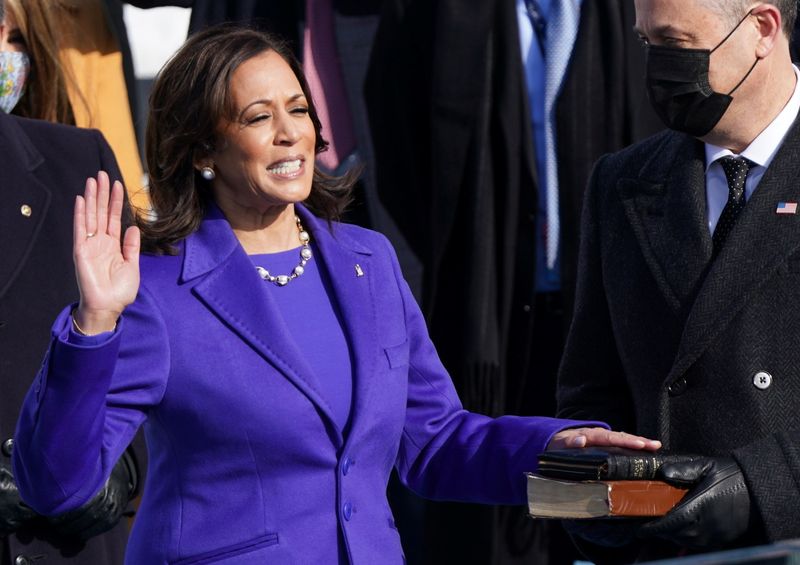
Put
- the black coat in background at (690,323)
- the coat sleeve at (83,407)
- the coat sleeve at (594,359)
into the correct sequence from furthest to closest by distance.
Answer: the coat sleeve at (594,359)
the black coat in background at (690,323)
the coat sleeve at (83,407)

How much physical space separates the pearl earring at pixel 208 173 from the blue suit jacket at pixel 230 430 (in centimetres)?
8

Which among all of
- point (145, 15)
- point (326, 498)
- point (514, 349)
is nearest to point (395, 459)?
point (326, 498)

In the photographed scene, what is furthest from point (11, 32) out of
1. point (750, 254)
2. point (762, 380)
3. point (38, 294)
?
point (762, 380)

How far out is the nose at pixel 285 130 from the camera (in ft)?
10.1

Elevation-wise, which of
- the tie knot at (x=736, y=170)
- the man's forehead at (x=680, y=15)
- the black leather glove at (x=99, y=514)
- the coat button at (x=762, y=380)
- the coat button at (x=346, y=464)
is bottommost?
the black leather glove at (x=99, y=514)

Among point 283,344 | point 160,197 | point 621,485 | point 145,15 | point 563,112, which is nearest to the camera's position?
point 621,485

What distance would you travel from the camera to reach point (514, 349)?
4.67 metres

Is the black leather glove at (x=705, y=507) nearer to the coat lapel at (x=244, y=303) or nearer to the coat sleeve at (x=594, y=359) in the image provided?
the coat sleeve at (x=594, y=359)

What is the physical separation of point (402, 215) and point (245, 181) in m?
1.63

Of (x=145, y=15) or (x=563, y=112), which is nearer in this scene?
(x=563, y=112)

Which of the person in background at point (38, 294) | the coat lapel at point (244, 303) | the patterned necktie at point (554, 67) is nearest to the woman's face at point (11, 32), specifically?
the person in background at point (38, 294)

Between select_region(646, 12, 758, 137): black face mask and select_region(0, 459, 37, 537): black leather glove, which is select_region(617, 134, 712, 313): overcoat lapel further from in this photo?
select_region(0, 459, 37, 537): black leather glove

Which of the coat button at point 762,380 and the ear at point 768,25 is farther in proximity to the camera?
the ear at point 768,25

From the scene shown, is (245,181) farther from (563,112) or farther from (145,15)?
(145,15)
